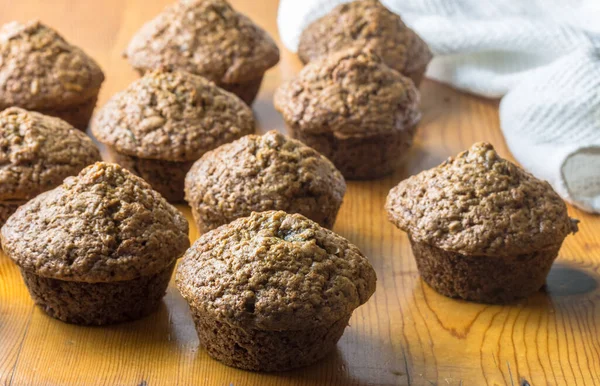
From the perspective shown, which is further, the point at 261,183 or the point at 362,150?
the point at 362,150

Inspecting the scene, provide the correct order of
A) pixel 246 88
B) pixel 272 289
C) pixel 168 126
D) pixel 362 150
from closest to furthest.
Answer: pixel 272 289 < pixel 168 126 < pixel 362 150 < pixel 246 88

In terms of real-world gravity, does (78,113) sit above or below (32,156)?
below

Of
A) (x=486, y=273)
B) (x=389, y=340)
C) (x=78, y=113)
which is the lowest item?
(x=78, y=113)

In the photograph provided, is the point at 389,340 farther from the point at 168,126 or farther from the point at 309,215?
the point at 168,126

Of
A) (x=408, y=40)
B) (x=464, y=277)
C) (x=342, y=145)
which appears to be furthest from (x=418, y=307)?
(x=408, y=40)

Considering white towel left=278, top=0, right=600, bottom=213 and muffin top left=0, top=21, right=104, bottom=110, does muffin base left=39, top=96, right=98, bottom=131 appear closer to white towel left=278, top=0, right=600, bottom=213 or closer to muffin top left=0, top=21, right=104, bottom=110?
muffin top left=0, top=21, right=104, bottom=110

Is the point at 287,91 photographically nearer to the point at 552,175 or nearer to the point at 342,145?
the point at 342,145

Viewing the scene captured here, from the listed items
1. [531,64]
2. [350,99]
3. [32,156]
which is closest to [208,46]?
[350,99]

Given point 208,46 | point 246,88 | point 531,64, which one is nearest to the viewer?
point 208,46
